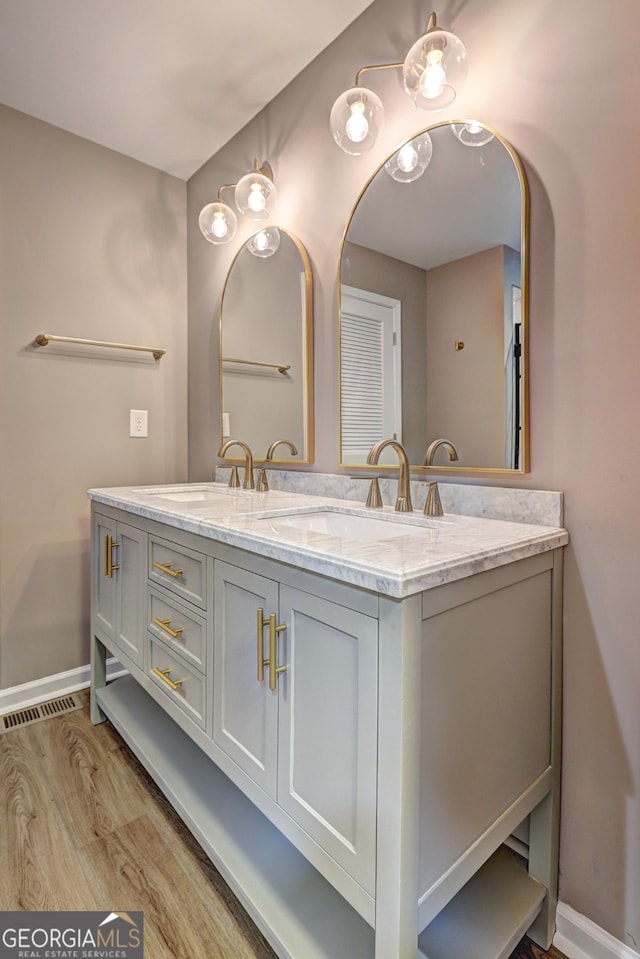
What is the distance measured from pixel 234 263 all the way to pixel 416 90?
3.64 ft

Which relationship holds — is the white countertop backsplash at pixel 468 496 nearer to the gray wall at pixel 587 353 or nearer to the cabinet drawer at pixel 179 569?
the gray wall at pixel 587 353

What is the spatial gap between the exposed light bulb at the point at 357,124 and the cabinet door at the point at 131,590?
50.7 inches

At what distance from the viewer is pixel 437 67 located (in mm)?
1159

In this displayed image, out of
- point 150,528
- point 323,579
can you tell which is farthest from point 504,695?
point 150,528

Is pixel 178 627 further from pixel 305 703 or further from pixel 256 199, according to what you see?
pixel 256 199

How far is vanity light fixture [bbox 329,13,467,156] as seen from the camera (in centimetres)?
114

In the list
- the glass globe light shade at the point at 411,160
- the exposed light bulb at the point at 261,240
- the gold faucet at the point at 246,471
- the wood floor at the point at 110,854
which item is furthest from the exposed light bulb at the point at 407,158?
the wood floor at the point at 110,854

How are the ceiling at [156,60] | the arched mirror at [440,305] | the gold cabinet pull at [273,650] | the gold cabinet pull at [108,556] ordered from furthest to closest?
the gold cabinet pull at [108,556]
the ceiling at [156,60]
the arched mirror at [440,305]
the gold cabinet pull at [273,650]

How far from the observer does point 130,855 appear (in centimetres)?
127

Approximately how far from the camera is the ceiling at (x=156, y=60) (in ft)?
4.97

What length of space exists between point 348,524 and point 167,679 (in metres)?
0.67

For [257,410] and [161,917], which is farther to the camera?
[257,410]

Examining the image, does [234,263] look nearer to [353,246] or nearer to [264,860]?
[353,246]

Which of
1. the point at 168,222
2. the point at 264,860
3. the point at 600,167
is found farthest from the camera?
the point at 168,222
